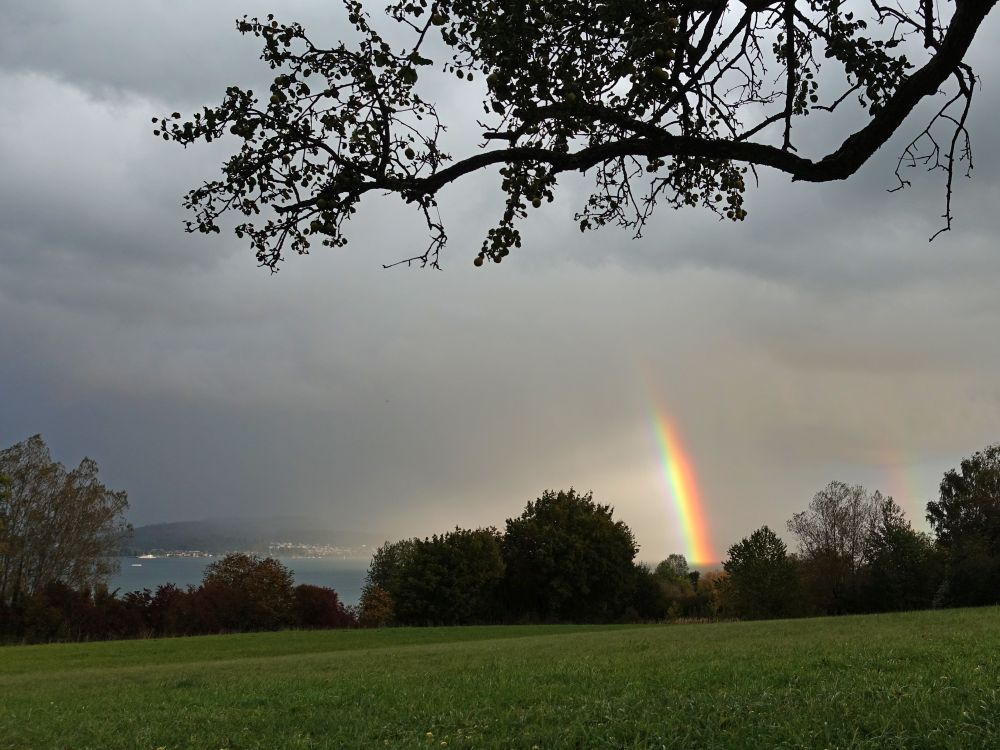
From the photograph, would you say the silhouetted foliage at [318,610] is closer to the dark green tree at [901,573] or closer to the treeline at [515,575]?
the treeline at [515,575]

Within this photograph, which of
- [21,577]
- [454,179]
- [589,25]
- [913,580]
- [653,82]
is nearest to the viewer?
[653,82]

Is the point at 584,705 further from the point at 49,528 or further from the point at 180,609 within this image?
the point at 49,528

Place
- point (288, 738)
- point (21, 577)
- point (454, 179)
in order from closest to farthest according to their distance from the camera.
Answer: point (454, 179)
point (288, 738)
point (21, 577)

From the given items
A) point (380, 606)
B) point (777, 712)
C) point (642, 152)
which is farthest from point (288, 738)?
point (380, 606)

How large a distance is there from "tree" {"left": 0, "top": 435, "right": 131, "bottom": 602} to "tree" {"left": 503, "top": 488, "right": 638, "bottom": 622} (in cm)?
2793

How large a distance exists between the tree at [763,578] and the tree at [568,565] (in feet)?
37.2

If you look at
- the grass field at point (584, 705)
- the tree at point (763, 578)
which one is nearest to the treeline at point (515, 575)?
the tree at point (763, 578)

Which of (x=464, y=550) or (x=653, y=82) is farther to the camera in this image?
(x=464, y=550)

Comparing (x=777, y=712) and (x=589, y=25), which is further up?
(x=589, y=25)

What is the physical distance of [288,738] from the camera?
643 cm

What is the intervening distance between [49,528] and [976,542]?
182 feet

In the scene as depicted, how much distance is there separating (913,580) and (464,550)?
2618cm

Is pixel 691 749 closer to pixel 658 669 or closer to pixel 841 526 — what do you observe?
pixel 658 669

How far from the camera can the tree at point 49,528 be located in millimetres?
44688
